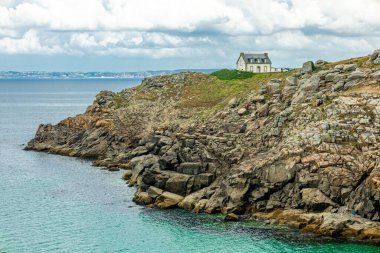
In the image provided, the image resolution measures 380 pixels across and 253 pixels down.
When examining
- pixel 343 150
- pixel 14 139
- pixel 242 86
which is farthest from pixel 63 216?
pixel 14 139

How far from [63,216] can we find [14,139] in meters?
90.8

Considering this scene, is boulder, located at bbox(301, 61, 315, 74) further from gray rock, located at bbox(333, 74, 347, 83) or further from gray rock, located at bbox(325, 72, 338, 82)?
gray rock, located at bbox(333, 74, 347, 83)

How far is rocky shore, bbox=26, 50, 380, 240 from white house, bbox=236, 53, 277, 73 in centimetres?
5494

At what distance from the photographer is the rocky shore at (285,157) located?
75000 millimetres

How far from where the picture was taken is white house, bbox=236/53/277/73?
175m

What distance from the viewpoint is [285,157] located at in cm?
8169

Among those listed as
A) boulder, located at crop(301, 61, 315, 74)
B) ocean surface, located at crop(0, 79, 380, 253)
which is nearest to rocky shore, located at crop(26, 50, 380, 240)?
boulder, located at crop(301, 61, 315, 74)

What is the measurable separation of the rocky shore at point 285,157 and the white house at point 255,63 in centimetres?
5494

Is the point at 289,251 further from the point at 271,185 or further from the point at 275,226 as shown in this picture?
the point at 271,185

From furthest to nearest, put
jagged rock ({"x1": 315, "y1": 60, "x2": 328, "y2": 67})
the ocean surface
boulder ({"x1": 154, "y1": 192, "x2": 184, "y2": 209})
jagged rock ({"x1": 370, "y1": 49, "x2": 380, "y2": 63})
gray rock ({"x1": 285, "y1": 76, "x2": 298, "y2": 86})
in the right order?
jagged rock ({"x1": 315, "y1": 60, "x2": 328, "y2": 67}) → gray rock ({"x1": 285, "y1": 76, "x2": 298, "y2": 86}) → jagged rock ({"x1": 370, "y1": 49, "x2": 380, "y2": 63}) → boulder ({"x1": 154, "y1": 192, "x2": 184, "y2": 209}) → the ocean surface

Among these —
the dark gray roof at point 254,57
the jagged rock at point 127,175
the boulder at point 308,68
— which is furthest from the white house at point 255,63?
the jagged rock at point 127,175

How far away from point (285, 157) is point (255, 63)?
96834 mm

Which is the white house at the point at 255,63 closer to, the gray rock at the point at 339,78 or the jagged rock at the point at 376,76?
the gray rock at the point at 339,78

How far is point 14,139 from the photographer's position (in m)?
167
